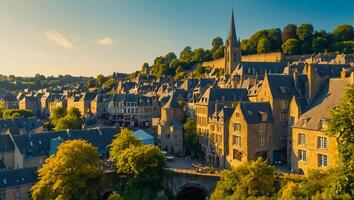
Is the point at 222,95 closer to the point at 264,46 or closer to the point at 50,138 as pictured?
the point at 50,138

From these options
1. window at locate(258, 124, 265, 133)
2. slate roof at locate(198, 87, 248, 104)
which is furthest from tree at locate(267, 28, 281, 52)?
window at locate(258, 124, 265, 133)

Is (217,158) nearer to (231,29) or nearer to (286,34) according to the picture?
(231,29)

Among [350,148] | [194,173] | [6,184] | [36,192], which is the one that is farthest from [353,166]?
[6,184]

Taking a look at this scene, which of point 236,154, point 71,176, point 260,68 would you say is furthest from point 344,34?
point 71,176

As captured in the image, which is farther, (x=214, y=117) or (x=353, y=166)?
(x=214, y=117)

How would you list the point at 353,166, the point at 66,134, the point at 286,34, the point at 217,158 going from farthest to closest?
A: 1. the point at 286,34
2. the point at 66,134
3. the point at 217,158
4. the point at 353,166

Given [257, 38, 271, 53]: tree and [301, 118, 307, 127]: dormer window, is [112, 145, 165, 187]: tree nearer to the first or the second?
[301, 118, 307, 127]: dormer window
